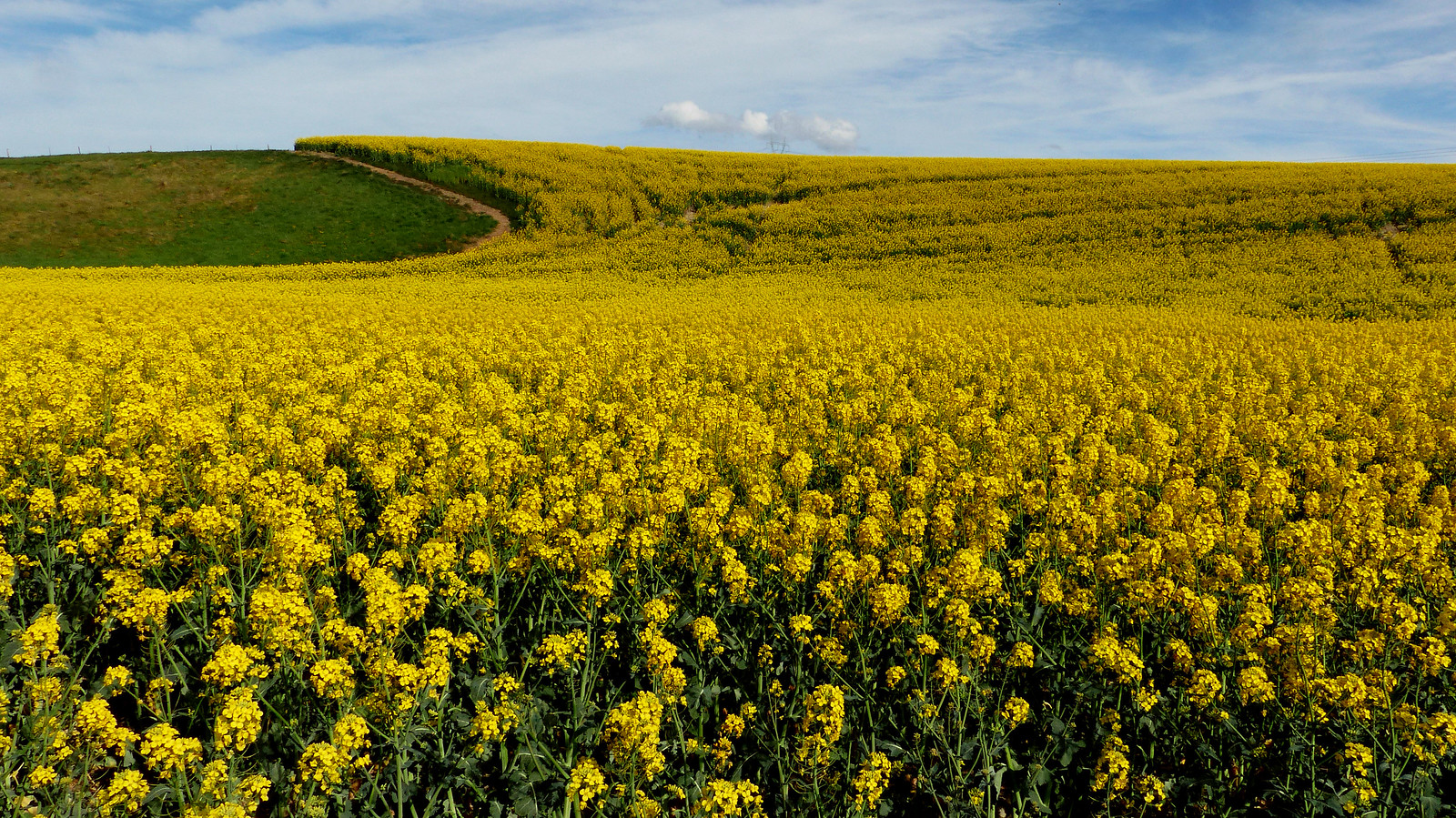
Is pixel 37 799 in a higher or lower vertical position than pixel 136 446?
lower

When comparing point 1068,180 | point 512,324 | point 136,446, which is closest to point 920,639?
point 136,446

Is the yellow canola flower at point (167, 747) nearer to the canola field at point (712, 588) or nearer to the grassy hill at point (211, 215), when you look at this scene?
the canola field at point (712, 588)

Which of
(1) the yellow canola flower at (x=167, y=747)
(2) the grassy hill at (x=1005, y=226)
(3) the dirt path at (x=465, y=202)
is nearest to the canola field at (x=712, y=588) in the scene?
(1) the yellow canola flower at (x=167, y=747)

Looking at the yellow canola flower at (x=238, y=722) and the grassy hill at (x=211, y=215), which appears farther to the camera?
the grassy hill at (x=211, y=215)

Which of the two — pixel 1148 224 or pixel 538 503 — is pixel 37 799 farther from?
pixel 1148 224

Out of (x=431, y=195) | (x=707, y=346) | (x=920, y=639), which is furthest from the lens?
(x=431, y=195)

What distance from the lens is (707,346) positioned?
14.8 m

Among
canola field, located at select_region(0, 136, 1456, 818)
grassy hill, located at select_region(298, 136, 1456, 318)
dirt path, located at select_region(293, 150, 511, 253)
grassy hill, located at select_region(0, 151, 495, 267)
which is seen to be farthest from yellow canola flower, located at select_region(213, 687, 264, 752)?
grassy hill, located at select_region(0, 151, 495, 267)

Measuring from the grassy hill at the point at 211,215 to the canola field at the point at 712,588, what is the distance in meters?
38.4

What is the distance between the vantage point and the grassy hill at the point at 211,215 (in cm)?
4544

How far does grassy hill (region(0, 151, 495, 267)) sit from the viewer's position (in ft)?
149

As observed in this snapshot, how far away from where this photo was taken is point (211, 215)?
51906mm

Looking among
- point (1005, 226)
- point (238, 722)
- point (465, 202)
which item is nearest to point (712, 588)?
point (238, 722)

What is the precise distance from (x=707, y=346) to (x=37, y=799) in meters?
12.0
